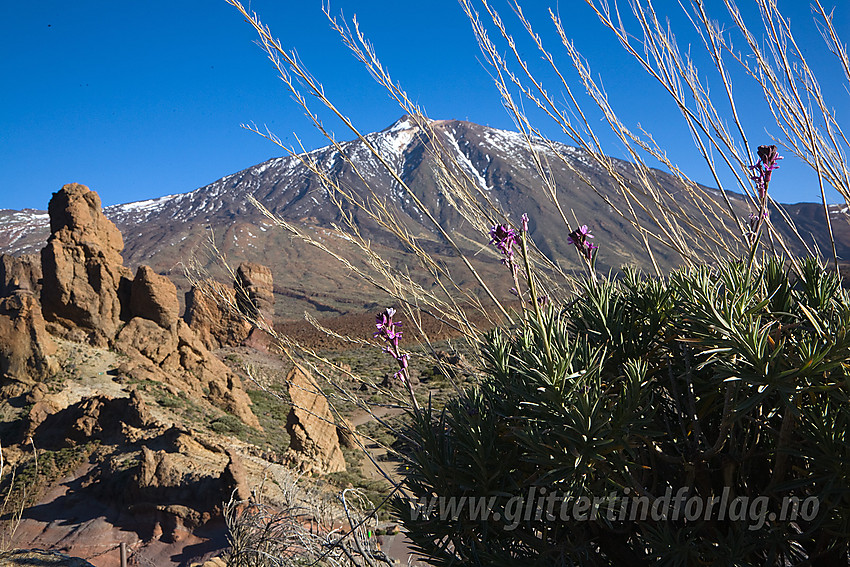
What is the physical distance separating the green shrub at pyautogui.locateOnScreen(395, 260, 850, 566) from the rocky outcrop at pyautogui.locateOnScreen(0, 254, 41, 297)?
28.1 meters

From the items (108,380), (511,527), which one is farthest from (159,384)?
(511,527)

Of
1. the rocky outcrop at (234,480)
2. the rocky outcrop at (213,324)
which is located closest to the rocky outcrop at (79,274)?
the rocky outcrop at (213,324)

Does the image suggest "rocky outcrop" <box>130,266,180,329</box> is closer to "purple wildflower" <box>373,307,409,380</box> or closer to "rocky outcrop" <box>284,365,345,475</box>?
"rocky outcrop" <box>284,365,345,475</box>

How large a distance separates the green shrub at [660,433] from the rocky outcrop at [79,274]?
18.6m

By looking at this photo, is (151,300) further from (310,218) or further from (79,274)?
(310,218)

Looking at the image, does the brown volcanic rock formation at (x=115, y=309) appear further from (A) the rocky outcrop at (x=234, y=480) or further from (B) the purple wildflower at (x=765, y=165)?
(B) the purple wildflower at (x=765, y=165)

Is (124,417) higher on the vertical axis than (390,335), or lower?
lower

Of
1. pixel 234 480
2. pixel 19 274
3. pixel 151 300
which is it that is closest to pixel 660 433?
pixel 234 480

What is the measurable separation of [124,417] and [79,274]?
25.9ft

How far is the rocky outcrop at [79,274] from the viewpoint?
17125 millimetres

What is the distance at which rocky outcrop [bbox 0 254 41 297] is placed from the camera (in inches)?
955

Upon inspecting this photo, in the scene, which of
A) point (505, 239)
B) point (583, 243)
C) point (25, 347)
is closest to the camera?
point (505, 239)

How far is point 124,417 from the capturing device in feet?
39.1

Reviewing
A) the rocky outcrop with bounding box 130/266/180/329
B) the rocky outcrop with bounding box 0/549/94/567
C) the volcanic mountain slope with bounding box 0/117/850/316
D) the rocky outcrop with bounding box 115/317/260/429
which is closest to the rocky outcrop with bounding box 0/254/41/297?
the rocky outcrop with bounding box 130/266/180/329
